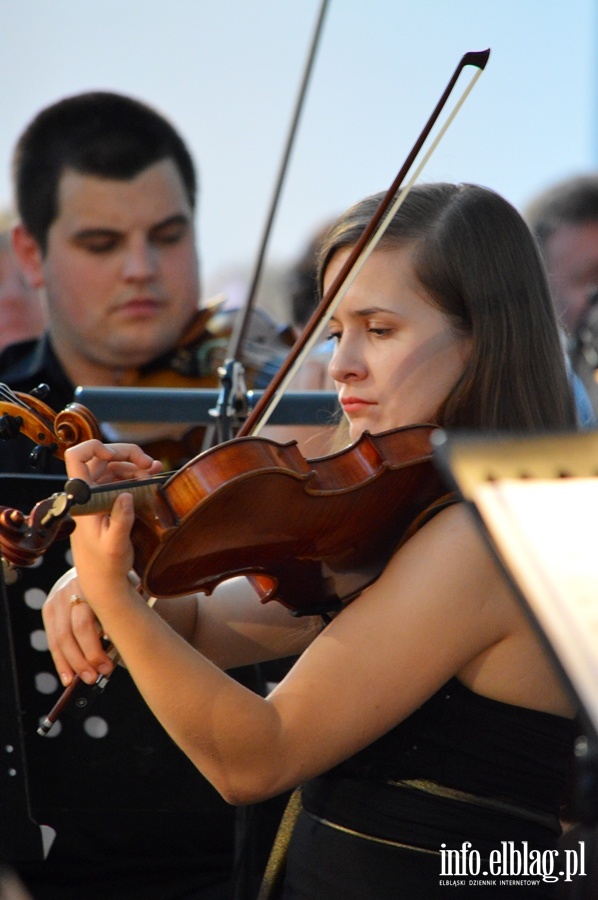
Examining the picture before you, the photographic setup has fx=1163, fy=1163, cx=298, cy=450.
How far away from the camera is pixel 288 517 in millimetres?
1264

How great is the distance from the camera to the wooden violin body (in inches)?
47.0

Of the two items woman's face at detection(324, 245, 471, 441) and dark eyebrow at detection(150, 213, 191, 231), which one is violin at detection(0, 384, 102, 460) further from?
dark eyebrow at detection(150, 213, 191, 231)

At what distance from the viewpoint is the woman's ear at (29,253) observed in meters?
2.59

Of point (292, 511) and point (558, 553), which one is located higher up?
point (558, 553)

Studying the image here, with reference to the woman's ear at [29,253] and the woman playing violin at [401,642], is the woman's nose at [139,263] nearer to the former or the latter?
the woman's ear at [29,253]

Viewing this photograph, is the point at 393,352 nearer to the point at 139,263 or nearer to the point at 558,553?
the point at 558,553

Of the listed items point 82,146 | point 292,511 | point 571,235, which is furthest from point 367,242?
point 571,235

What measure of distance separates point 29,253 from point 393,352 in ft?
4.63

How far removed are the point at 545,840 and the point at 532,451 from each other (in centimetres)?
71

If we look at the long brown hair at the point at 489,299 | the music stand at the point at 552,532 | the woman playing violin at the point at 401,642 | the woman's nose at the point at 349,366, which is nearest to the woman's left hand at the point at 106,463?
the woman playing violin at the point at 401,642

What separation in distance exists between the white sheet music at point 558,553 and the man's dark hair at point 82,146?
187cm

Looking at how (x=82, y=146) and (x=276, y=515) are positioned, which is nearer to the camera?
(x=276, y=515)

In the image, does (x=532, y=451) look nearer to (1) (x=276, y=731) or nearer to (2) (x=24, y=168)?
(1) (x=276, y=731)

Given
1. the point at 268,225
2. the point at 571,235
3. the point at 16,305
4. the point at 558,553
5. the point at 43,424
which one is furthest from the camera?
the point at 16,305
